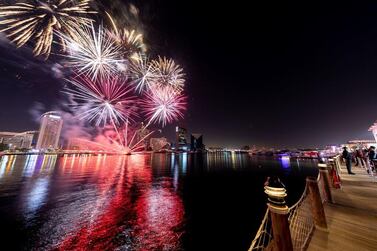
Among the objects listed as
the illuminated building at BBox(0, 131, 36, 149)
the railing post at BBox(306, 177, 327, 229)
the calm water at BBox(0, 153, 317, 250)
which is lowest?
the calm water at BBox(0, 153, 317, 250)

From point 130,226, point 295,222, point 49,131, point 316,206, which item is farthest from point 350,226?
point 49,131

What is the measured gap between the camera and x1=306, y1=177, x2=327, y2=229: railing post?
16.7 ft

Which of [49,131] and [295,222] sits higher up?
[49,131]

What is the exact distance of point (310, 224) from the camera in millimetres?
5531

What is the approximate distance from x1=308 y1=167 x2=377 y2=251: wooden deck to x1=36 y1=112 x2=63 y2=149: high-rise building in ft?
800

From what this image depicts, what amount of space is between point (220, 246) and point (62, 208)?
15.2 m

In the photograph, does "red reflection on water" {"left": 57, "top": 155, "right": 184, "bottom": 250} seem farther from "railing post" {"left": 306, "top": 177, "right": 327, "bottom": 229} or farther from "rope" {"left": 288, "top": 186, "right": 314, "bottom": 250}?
"railing post" {"left": 306, "top": 177, "right": 327, "bottom": 229}

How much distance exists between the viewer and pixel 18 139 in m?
187

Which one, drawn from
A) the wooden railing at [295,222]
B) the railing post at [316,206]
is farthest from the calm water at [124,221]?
the railing post at [316,206]

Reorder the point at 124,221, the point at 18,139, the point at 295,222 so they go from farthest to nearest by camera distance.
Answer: the point at 18,139
the point at 124,221
the point at 295,222

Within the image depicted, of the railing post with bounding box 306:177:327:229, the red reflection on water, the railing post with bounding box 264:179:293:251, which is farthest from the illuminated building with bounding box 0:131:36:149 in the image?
the railing post with bounding box 306:177:327:229

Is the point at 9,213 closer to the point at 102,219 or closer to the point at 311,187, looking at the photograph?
the point at 102,219

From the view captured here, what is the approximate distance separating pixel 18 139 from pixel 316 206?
905ft

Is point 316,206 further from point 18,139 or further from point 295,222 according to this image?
point 18,139
